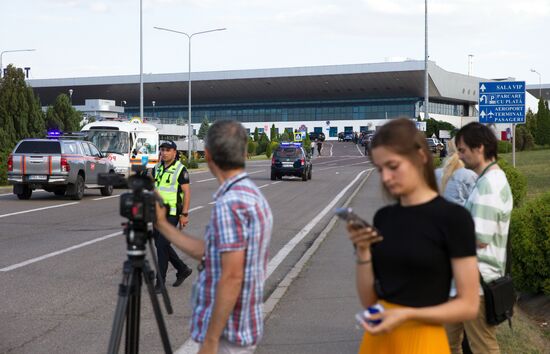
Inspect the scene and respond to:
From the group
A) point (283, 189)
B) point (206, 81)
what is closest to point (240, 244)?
point (283, 189)

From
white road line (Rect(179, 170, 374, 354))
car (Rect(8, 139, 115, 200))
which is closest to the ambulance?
car (Rect(8, 139, 115, 200))

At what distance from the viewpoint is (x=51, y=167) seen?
24656 millimetres

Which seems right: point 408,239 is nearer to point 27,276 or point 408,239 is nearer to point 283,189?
point 27,276

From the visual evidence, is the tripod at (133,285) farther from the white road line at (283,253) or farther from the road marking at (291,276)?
the road marking at (291,276)

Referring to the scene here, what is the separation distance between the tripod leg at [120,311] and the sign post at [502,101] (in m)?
18.3

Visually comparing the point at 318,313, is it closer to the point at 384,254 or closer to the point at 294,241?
the point at 384,254

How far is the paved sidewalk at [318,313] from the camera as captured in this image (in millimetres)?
7375

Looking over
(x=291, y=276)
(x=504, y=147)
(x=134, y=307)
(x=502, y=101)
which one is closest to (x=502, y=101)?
(x=502, y=101)

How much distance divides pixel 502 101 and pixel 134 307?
18.9 m

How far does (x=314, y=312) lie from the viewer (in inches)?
348

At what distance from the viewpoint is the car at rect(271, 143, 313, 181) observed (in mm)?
39000

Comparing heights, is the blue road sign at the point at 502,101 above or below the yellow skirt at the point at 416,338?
above

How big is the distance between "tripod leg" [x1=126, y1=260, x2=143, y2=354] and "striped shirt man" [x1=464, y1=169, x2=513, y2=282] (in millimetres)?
2010

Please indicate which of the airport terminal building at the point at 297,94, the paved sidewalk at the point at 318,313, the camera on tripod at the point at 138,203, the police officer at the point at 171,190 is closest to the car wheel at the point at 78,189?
the paved sidewalk at the point at 318,313
